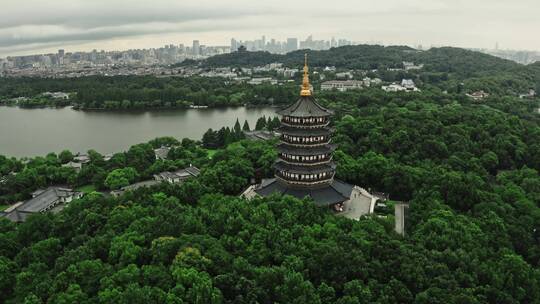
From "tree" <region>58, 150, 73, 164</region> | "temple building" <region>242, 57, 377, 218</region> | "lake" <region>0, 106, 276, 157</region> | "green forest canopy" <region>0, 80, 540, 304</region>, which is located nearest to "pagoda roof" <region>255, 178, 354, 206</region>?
"temple building" <region>242, 57, 377, 218</region>

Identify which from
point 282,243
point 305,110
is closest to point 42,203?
point 282,243

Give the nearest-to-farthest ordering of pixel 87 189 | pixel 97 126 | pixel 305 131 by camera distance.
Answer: pixel 305 131 → pixel 87 189 → pixel 97 126

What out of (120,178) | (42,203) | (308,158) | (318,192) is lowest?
(42,203)

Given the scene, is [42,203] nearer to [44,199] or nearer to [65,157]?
[44,199]

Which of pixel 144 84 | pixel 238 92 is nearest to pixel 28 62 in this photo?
pixel 144 84

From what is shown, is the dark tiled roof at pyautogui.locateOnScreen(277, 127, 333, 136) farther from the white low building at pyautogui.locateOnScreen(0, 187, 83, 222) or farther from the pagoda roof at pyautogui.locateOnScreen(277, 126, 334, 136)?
the white low building at pyautogui.locateOnScreen(0, 187, 83, 222)

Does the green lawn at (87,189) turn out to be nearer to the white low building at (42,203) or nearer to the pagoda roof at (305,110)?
the white low building at (42,203)
